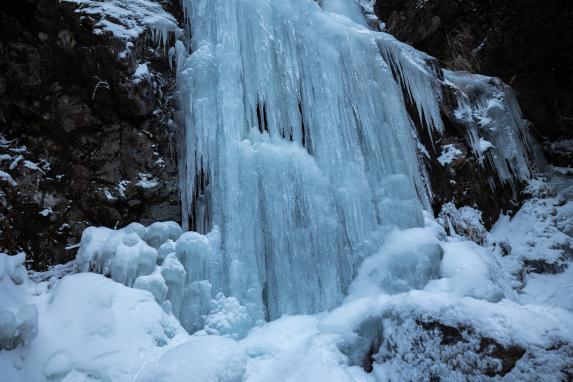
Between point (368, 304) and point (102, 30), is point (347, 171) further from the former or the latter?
point (102, 30)

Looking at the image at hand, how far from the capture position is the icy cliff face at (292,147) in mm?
5027

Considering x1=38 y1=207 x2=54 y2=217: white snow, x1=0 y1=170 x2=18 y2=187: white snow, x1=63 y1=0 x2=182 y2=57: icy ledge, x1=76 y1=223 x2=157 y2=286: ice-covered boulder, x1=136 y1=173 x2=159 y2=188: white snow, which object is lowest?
x1=38 y1=207 x2=54 y2=217: white snow

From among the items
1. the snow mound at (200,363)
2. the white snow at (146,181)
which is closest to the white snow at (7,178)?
the white snow at (146,181)

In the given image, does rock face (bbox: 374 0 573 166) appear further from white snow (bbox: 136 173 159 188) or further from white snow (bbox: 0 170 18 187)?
white snow (bbox: 0 170 18 187)

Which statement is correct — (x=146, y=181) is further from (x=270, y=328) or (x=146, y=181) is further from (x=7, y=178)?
(x=270, y=328)

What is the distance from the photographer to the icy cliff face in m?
5.03

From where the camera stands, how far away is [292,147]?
219 inches

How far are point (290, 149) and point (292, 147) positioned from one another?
0.29 ft

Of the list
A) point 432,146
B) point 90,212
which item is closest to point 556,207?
point 432,146

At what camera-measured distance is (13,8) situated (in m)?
5.33

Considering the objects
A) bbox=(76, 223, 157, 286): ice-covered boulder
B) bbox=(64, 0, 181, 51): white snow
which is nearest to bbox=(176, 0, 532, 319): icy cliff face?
bbox=(64, 0, 181, 51): white snow

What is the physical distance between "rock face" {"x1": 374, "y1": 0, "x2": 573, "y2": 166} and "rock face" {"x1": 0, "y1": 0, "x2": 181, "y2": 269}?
7.84 meters

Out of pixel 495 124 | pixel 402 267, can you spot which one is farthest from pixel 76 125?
pixel 495 124

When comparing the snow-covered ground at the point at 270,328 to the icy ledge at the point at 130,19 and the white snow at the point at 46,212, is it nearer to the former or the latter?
the white snow at the point at 46,212
